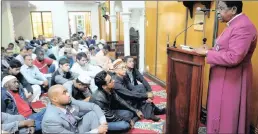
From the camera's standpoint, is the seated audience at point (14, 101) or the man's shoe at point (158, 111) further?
the man's shoe at point (158, 111)

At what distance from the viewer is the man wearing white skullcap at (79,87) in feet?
8.54

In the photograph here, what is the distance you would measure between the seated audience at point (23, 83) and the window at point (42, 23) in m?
8.74

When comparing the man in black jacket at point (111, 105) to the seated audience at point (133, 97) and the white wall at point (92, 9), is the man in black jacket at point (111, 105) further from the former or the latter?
the white wall at point (92, 9)

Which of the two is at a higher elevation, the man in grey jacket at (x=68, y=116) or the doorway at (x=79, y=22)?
the doorway at (x=79, y=22)

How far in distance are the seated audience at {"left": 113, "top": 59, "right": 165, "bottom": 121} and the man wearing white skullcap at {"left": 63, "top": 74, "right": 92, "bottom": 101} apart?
14.0 inches

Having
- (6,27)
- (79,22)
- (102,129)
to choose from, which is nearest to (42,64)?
(102,129)

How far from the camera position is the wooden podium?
60.0 inches

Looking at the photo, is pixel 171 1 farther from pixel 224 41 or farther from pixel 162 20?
pixel 224 41

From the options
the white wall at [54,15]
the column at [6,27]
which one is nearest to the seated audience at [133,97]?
the column at [6,27]

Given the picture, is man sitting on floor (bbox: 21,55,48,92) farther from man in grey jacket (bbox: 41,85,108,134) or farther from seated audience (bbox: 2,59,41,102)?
man in grey jacket (bbox: 41,85,108,134)

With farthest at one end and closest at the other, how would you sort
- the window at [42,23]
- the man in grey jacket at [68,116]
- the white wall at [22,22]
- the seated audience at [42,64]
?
1. the window at [42,23]
2. the white wall at [22,22]
3. the seated audience at [42,64]
4. the man in grey jacket at [68,116]

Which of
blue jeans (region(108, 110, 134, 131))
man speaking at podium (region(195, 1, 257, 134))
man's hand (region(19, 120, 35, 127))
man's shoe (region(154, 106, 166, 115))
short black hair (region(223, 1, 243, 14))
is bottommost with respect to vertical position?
man's shoe (region(154, 106, 166, 115))

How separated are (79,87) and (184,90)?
139cm

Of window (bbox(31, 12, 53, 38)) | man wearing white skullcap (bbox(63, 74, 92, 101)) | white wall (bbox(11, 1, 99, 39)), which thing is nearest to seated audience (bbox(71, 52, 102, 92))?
man wearing white skullcap (bbox(63, 74, 92, 101))
